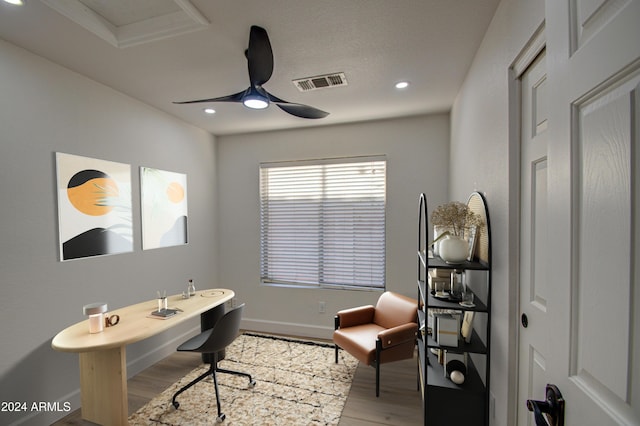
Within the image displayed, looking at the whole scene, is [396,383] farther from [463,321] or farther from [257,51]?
[257,51]

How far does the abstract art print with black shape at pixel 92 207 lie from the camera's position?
7.08ft

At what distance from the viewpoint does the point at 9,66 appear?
1.84 meters

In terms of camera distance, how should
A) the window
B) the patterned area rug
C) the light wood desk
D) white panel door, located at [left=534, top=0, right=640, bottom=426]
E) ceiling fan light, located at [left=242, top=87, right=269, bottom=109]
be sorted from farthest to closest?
the window
the patterned area rug
the light wood desk
ceiling fan light, located at [left=242, top=87, right=269, bottom=109]
white panel door, located at [left=534, top=0, right=640, bottom=426]

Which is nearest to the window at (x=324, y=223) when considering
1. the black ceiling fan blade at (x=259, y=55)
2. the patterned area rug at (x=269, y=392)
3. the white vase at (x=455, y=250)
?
the patterned area rug at (x=269, y=392)

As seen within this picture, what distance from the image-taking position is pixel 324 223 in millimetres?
3625

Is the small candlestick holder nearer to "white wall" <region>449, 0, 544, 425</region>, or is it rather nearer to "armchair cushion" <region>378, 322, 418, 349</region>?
"armchair cushion" <region>378, 322, 418, 349</region>

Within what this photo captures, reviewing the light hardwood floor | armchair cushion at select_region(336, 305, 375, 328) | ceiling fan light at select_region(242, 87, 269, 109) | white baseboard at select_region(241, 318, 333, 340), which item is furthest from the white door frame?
white baseboard at select_region(241, 318, 333, 340)

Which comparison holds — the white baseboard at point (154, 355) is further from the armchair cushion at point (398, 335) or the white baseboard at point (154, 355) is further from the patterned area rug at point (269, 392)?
the armchair cushion at point (398, 335)

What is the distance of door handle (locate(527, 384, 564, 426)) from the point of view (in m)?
0.71

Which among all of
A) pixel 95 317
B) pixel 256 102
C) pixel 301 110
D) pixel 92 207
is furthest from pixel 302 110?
pixel 95 317

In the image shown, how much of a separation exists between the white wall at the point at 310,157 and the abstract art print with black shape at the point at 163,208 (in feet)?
2.35

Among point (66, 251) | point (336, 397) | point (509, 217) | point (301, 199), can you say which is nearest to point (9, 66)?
point (66, 251)

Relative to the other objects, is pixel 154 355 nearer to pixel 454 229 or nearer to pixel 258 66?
pixel 258 66

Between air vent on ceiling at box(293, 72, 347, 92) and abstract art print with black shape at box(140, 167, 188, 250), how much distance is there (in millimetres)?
1871
